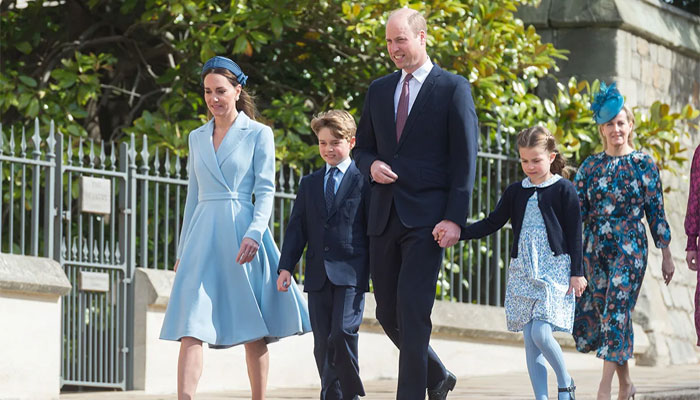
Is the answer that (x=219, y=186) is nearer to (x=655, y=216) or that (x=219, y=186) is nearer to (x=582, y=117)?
(x=655, y=216)

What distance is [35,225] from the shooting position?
8.62m

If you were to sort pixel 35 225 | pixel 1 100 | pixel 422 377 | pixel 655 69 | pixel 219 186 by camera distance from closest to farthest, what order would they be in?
pixel 422 377 → pixel 219 186 → pixel 35 225 → pixel 1 100 → pixel 655 69

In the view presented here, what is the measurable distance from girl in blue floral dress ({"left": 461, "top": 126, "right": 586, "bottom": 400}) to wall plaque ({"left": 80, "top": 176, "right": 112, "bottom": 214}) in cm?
306

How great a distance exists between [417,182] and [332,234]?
3.01 ft

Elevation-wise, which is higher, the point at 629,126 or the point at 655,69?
the point at 655,69

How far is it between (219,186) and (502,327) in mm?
4933

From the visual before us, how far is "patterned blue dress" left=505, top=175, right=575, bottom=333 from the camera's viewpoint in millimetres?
6953

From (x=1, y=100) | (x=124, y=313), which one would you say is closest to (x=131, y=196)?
(x=124, y=313)

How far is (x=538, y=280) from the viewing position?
695 cm

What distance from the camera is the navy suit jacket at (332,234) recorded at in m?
6.67

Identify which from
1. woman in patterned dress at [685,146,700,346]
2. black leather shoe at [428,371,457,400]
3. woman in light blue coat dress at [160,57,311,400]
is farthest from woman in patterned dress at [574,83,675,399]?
woman in light blue coat dress at [160,57,311,400]

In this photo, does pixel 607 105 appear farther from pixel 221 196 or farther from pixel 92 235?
pixel 92 235

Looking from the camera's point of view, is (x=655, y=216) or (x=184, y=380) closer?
(x=184, y=380)

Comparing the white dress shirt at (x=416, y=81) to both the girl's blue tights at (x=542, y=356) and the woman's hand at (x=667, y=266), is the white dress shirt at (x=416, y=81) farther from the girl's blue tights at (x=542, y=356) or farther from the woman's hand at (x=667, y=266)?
the woman's hand at (x=667, y=266)
